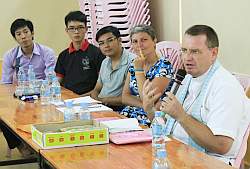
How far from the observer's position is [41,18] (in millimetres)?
6863

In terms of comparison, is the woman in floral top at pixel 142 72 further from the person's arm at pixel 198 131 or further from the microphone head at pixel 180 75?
the person's arm at pixel 198 131

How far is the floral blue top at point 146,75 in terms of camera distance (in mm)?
3650

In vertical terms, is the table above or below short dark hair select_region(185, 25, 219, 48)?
below

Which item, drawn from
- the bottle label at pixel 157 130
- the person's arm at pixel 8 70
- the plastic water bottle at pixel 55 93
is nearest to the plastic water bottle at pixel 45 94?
the plastic water bottle at pixel 55 93

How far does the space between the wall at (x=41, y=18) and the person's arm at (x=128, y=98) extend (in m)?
2.96

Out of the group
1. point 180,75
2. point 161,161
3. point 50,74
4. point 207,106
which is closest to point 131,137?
point 207,106

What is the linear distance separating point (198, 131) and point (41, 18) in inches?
182

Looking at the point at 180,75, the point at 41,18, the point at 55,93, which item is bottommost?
the point at 55,93

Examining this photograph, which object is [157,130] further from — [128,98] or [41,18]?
[41,18]

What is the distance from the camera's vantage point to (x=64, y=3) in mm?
6965

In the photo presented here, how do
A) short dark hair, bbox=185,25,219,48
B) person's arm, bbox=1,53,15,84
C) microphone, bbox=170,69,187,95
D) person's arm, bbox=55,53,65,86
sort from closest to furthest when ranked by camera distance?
short dark hair, bbox=185,25,219,48 → microphone, bbox=170,69,187,95 → person's arm, bbox=55,53,65,86 → person's arm, bbox=1,53,15,84

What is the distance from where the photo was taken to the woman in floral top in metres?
3.64

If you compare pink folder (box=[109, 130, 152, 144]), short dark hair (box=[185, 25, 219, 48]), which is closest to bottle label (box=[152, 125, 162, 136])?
pink folder (box=[109, 130, 152, 144])

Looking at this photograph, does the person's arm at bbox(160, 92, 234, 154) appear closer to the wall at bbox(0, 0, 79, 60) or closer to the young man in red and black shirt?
the young man in red and black shirt
